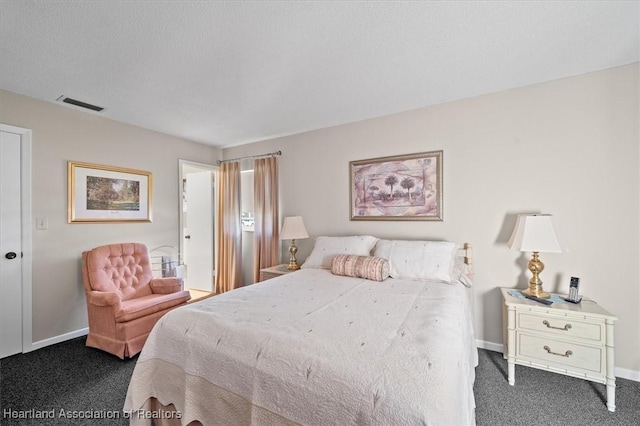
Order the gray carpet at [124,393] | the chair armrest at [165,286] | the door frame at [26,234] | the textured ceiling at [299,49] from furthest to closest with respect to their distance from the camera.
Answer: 1. the chair armrest at [165,286]
2. the door frame at [26,234]
3. the gray carpet at [124,393]
4. the textured ceiling at [299,49]

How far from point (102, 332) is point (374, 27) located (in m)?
3.48

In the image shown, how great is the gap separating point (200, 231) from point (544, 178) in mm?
4762

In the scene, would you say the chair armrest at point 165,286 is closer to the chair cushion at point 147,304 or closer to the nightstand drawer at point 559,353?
the chair cushion at point 147,304

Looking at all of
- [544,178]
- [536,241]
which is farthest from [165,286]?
[544,178]

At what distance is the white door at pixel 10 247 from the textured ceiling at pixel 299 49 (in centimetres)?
65

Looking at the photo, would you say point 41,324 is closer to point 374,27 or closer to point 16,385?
point 16,385

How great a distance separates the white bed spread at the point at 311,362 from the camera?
97 cm

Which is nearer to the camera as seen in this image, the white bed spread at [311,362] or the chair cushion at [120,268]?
the white bed spread at [311,362]

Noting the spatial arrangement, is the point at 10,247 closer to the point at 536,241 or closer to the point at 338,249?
the point at 338,249

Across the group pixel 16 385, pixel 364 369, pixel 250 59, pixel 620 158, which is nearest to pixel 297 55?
pixel 250 59

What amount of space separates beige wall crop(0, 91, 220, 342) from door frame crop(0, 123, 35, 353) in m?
0.04

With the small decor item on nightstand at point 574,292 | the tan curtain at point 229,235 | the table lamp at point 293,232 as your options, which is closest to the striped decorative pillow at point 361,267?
the table lamp at point 293,232

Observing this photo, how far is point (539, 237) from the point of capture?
215 centimetres

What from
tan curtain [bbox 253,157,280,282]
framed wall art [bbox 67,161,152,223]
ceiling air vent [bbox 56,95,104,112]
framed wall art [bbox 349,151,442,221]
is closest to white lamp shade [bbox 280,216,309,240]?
tan curtain [bbox 253,157,280,282]
